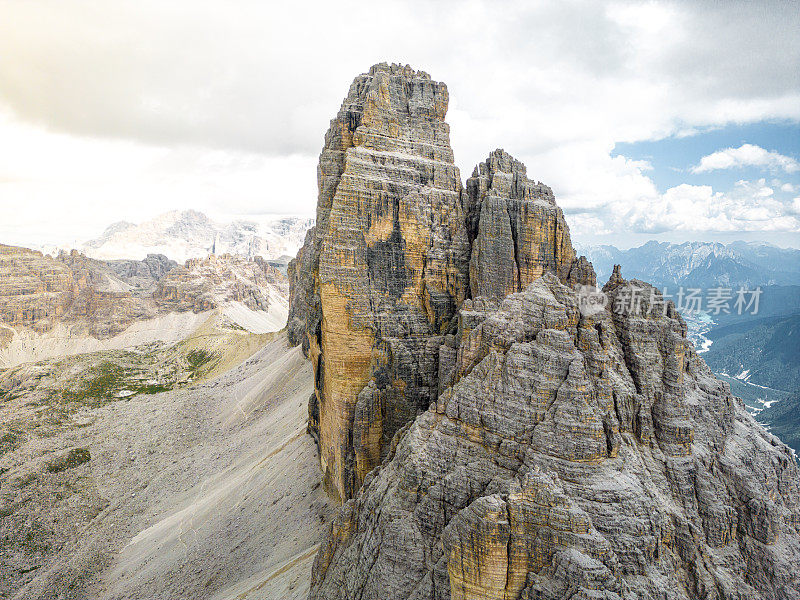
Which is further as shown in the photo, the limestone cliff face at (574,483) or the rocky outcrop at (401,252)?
the rocky outcrop at (401,252)

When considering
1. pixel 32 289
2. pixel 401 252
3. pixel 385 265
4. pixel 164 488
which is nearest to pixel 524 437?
pixel 385 265

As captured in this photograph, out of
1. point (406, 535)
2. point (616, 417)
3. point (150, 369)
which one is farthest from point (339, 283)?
point (150, 369)

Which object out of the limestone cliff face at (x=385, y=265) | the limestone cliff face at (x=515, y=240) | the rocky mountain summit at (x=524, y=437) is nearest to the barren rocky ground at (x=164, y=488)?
the limestone cliff face at (x=385, y=265)

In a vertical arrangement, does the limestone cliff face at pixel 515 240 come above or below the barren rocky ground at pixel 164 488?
above

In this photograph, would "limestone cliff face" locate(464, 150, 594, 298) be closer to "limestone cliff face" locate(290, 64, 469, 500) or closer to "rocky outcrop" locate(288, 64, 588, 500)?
"rocky outcrop" locate(288, 64, 588, 500)

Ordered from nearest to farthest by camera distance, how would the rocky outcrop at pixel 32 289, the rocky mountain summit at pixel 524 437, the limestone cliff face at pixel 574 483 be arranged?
the limestone cliff face at pixel 574 483
the rocky mountain summit at pixel 524 437
the rocky outcrop at pixel 32 289

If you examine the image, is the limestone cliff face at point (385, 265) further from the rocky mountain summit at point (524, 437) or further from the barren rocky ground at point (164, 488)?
the barren rocky ground at point (164, 488)
